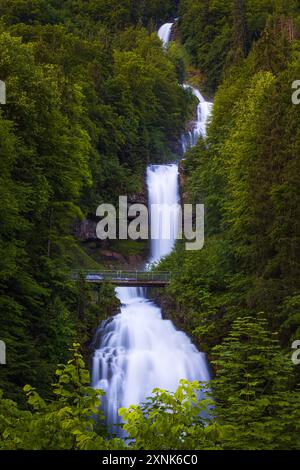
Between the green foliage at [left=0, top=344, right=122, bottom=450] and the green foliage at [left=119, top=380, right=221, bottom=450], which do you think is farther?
the green foliage at [left=0, top=344, right=122, bottom=450]

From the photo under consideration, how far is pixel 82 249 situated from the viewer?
42688 mm

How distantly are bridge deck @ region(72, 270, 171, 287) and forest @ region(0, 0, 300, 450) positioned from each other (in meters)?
0.94

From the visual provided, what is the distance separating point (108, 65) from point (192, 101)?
60.4 feet

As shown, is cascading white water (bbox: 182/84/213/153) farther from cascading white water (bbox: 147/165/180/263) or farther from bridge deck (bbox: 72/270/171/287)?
bridge deck (bbox: 72/270/171/287)

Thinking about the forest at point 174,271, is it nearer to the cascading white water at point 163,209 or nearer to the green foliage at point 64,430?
the green foliage at point 64,430

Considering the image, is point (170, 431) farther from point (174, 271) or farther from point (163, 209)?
point (163, 209)

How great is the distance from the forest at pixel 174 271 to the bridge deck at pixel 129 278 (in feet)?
3.09

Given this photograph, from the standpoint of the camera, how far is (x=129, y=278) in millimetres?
33656

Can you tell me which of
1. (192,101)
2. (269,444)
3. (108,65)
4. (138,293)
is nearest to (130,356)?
(138,293)

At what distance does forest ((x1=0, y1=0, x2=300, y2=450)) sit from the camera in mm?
7391

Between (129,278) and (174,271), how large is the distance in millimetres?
2970

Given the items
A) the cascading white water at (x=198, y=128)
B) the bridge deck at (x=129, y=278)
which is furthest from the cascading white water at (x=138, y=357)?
the cascading white water at (x=198, y=128)

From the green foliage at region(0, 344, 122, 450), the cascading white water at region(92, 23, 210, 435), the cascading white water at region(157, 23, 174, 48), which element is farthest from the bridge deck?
the cascading white water at region(157, 23, 174, 48)
